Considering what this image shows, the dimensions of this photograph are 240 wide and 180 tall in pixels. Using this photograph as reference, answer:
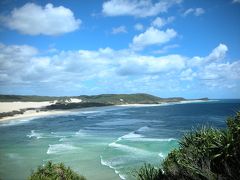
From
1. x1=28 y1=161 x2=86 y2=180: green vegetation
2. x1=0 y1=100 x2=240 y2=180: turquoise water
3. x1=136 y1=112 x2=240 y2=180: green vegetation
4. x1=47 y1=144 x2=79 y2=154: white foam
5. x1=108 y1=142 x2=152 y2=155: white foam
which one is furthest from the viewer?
x1=47 y1=144 x2=79 y2=154: white foam

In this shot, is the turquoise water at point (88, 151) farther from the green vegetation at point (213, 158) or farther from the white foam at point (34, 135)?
the green vegetation at point (213, 158)

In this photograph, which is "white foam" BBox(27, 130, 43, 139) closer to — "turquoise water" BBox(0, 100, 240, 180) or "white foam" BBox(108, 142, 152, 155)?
"turquoise water" BBox(0, 100, 240, 180)

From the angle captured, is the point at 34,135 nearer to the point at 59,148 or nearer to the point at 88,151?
the point at 59,148

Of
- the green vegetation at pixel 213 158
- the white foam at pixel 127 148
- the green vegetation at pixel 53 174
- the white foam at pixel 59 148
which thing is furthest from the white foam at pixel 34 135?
the green vegetation at pixel 213 158

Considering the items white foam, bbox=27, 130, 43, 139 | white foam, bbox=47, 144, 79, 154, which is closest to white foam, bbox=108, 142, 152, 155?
white foam, bbox=47, 144, 79, 154

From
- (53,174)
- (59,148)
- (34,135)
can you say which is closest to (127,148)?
(59,148)

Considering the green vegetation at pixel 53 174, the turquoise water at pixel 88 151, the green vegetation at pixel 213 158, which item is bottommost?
the turquoise water at pixel 88 151

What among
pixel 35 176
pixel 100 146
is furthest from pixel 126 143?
pixel 35 176

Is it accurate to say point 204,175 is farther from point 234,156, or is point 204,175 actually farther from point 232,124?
point 232,124
